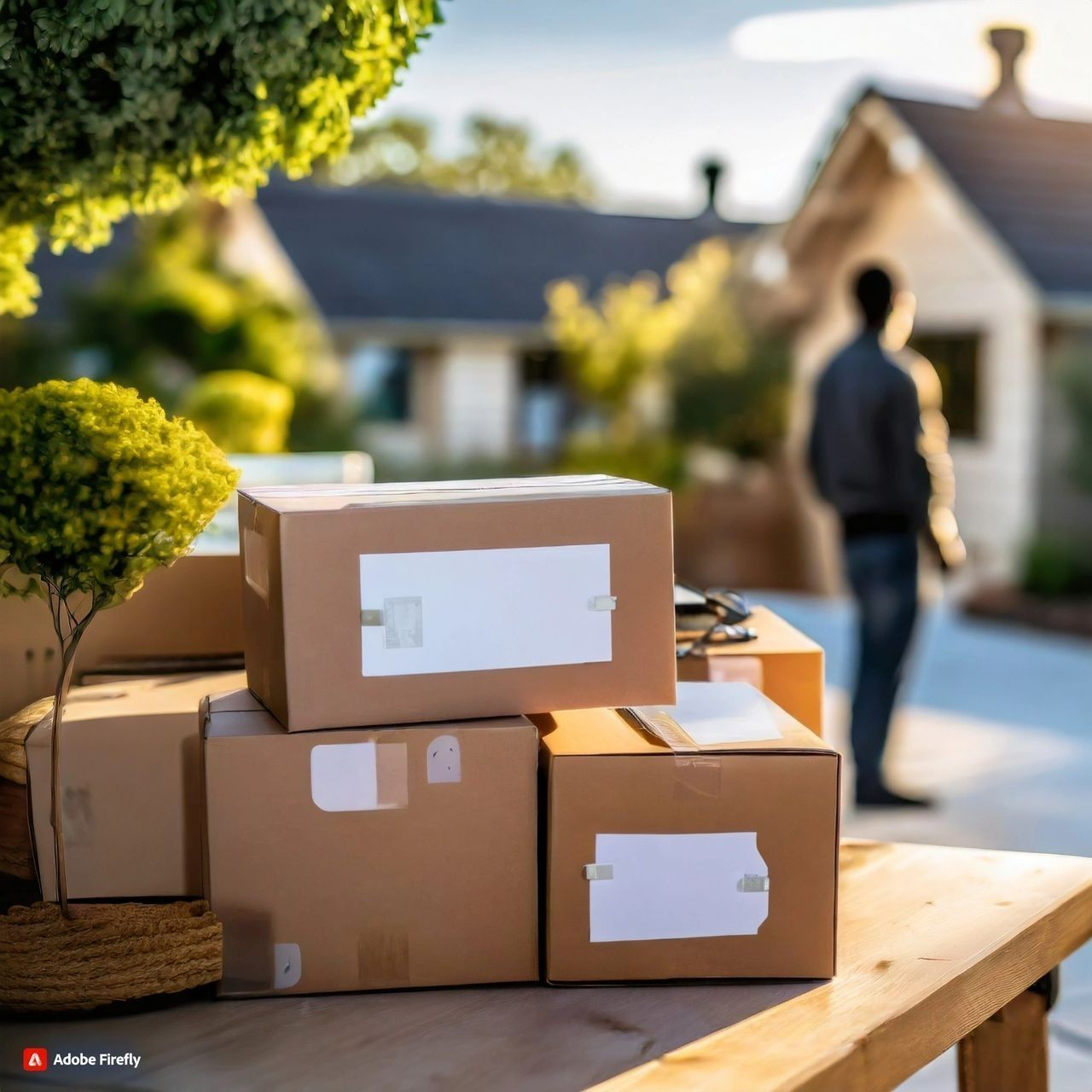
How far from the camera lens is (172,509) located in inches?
66.4

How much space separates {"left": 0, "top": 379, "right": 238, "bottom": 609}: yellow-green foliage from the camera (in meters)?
1.63

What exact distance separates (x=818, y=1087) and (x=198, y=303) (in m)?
11.6

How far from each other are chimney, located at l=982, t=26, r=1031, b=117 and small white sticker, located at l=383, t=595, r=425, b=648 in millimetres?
8700

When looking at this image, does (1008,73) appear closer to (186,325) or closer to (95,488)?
(186,325)

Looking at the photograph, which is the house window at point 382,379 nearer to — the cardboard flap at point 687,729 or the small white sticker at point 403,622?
the cardboard flap at point 687,729

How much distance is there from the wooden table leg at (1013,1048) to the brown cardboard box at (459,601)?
854 mm

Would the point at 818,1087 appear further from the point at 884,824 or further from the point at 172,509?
the point at 884,824

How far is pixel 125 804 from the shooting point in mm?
1909

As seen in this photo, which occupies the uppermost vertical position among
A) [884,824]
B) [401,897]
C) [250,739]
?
[250,739]

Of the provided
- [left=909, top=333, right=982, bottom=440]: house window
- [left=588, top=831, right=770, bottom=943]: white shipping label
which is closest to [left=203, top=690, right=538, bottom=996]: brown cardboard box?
[left=588, top=831, right=770, bottom=943]: white shipping label

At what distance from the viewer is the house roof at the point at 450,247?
17703 mm

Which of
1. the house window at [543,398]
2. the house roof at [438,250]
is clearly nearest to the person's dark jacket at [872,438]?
the house roof at [438,250]

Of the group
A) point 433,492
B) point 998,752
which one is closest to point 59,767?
point 433,492

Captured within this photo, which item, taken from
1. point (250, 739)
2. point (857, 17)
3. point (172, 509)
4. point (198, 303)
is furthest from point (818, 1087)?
point (198, 303)
